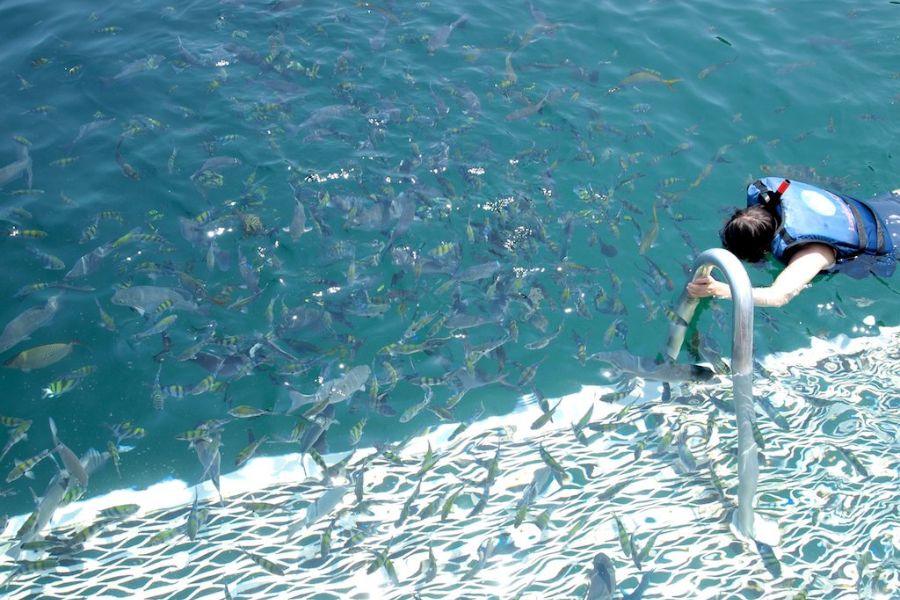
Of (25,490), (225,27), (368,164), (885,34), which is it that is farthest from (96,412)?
(885,34)

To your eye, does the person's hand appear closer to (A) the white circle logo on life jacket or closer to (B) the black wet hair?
(B) the black wet hair

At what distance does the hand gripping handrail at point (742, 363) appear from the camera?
4.13 m

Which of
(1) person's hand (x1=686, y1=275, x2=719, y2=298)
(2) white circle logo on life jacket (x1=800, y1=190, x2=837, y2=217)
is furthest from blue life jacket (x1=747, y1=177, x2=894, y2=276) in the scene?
(1) person's hand (x1=686, y1=275, x2=719, y2=298)

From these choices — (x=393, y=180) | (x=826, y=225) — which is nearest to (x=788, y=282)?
(x=826, y=225)

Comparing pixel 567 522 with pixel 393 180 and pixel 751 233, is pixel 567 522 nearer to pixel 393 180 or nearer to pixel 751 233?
pixel 751 233

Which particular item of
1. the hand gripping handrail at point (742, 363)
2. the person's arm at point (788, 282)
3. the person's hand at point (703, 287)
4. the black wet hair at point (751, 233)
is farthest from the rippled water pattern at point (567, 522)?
the person's hand at point (703, 287)

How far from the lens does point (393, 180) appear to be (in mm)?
8227

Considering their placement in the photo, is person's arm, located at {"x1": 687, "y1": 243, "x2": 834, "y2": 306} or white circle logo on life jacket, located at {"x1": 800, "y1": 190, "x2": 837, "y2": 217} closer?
person's arm, located at {"x1": 687, "y1": 243, "x2": 834, "y2": 306}

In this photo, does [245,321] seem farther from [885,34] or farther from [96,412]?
[885,34]

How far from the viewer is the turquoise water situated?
654cm

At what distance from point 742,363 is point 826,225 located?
2415 millimetres

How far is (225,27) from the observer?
11.1 meters

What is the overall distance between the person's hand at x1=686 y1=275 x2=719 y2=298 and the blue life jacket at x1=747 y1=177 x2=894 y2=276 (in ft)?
3.67

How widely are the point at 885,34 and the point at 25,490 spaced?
12.2 m
